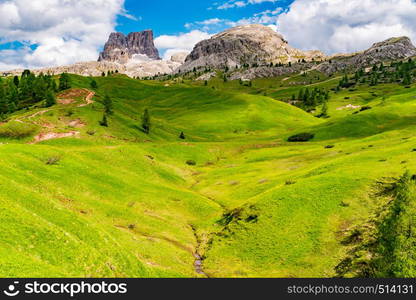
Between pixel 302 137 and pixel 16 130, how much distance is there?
349ft

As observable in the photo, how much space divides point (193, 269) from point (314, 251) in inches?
588

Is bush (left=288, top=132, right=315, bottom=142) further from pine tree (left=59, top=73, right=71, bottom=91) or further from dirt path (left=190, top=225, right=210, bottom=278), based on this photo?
pine tree (left=59, top=73, right=71, bottom=91)

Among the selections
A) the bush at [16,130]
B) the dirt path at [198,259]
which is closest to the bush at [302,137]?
the dirt path at [198,259]

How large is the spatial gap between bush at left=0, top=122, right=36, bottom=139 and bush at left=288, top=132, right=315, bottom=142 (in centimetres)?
9855

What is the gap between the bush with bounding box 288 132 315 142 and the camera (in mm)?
134000

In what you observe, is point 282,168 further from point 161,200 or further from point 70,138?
point 70,138

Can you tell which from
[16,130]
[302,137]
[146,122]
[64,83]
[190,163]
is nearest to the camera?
[190,163]

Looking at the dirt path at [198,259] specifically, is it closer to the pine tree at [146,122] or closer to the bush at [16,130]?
the bush at [16,130]

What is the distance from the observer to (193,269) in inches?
1527

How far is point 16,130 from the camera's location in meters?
99.4

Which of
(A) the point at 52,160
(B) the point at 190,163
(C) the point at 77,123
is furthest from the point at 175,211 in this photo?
(C) the point at 77,123

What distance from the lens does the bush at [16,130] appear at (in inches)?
3834

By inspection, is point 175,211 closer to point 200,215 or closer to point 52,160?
point 200,215

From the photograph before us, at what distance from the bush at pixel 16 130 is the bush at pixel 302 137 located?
98554 mm
